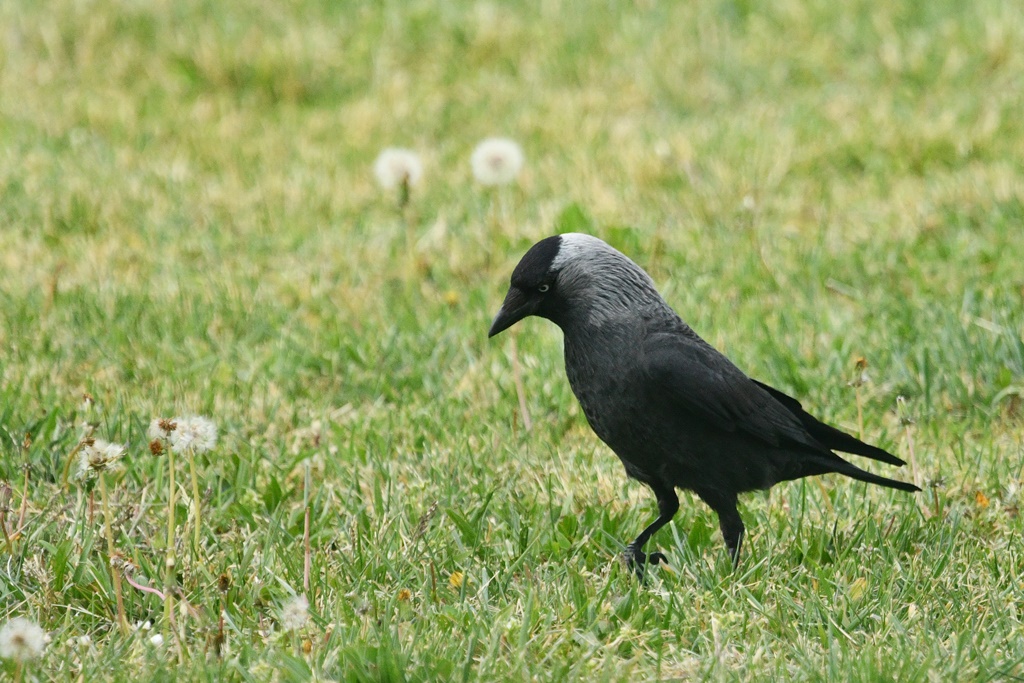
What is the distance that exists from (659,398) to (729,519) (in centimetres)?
42

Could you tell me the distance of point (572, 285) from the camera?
11.9 ft

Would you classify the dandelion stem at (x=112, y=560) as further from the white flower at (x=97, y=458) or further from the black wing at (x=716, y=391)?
the black wing at (x=716, y=391)

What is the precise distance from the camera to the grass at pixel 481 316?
3230mm

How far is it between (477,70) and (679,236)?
2.99 meters

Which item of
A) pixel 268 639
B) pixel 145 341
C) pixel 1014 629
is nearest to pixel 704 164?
pixel 145 341

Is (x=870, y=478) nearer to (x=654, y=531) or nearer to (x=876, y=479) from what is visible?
(x=876, y=479)

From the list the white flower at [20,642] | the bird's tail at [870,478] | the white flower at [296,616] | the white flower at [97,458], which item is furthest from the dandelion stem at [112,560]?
the bird's tail at [870,478]

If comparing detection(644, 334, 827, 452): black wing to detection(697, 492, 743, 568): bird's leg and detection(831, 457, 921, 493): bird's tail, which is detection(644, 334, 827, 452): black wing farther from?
detection(697, 492, 743, 568): bird's leg

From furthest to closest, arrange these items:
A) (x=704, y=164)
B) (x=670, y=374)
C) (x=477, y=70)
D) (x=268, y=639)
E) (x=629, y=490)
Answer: (x=477, y=70) < (x=704, y=164) < (x=629, y=490) < (x=670, y=374) < (x=268, y=639)

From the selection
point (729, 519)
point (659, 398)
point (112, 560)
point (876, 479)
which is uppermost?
point (659, 398)

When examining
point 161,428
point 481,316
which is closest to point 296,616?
point 161,428

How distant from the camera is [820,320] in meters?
5.40

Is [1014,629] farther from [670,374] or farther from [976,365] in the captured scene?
[976,365]

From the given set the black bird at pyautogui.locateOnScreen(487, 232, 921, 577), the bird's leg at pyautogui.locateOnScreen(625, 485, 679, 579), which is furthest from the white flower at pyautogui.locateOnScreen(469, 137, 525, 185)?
the bird's leg at pyautogui.locateOnScreen(625, 485, 679, 579)
